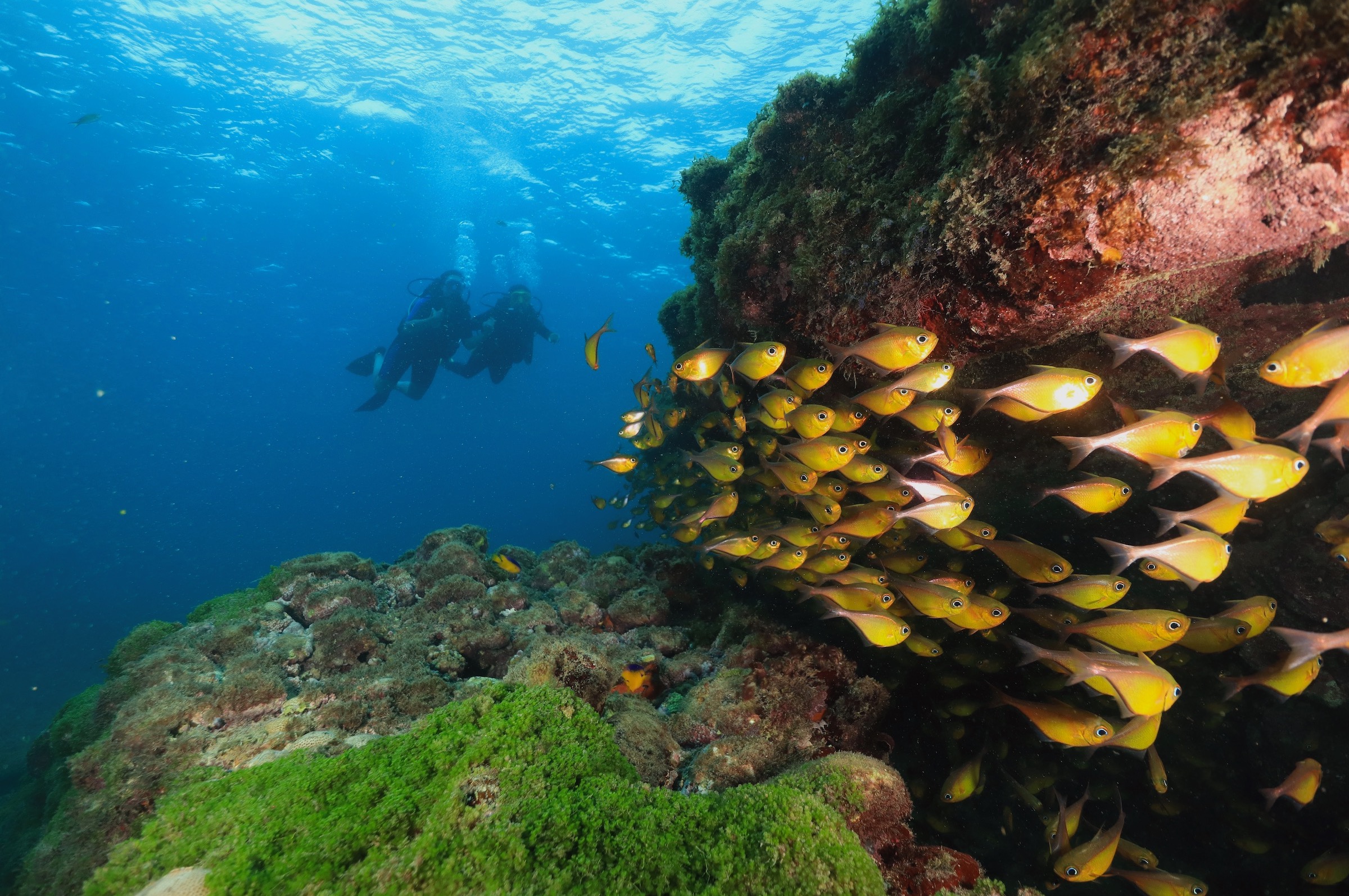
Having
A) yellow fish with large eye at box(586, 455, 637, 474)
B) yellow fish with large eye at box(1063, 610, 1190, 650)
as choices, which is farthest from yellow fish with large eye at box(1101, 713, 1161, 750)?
yellow fish with large eye at box(586, 455, 637, 474)

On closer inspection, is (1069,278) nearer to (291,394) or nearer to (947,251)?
(947,251)

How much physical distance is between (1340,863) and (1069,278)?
5337mm

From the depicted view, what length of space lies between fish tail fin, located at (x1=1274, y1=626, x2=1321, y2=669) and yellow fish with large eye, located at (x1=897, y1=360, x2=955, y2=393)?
2591 millimetres

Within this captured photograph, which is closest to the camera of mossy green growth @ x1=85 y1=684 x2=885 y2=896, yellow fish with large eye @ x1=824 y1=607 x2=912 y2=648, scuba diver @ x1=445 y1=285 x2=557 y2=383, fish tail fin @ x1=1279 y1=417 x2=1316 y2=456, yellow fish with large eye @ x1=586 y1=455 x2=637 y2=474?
mossy green growth @ x1=85 y1=684 x2=885 y2=896

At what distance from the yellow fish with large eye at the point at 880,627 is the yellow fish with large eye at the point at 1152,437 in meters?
1.81

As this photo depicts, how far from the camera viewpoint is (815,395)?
617 centimetres

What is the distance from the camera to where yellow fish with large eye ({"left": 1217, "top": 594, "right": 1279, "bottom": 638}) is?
3.59 metres

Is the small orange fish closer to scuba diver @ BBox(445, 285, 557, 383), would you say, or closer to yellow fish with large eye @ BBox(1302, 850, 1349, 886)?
yellow fish with large eye @ BBox(1302, 850, 1349, 886)

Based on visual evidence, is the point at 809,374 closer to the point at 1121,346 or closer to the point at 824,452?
the point at 824,452

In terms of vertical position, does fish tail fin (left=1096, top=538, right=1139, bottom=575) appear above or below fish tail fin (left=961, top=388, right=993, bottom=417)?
below

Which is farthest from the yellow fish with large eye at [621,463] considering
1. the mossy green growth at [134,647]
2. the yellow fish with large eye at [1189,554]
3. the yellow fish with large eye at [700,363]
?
the mossy green growth at [134,647]

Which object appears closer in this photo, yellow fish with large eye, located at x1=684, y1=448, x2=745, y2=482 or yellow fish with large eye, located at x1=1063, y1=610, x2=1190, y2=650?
yellow fish with large eye, located at x1=1063, y1=610, x2=1190, y2=650

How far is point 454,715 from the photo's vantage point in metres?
3.44

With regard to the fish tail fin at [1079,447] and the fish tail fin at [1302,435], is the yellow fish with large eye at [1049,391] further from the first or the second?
the fish tail fin at [1302,435]
